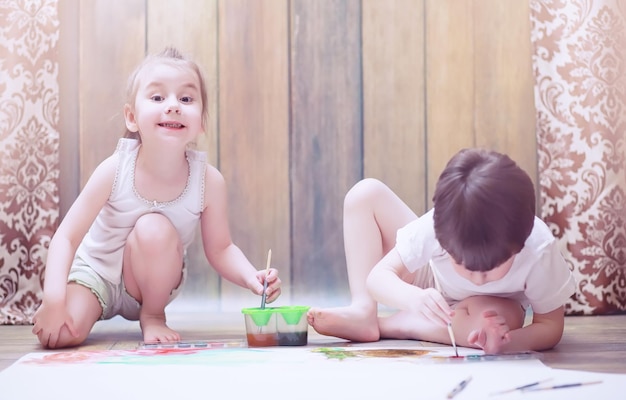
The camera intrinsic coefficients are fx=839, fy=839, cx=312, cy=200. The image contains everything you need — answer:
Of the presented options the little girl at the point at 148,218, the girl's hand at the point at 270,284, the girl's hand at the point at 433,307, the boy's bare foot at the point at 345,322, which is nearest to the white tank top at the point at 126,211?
the little girl at the point at 148,218

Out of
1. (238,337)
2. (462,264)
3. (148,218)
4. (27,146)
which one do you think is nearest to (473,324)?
(462,264)

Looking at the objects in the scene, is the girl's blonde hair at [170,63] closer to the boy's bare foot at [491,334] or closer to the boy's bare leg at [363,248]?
the boy's bare leg at [363,248]

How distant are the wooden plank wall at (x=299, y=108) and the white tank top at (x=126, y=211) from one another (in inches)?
20.7

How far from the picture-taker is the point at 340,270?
2078 mm

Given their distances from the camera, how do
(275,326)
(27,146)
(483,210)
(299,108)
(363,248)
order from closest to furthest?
(483,210) → (275,326) → (363,248) → (27,146) → (299,108)

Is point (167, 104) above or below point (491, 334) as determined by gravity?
above

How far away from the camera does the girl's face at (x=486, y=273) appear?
3.70ft

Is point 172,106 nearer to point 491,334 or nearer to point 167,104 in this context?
point 167,104

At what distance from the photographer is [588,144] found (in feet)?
6.43

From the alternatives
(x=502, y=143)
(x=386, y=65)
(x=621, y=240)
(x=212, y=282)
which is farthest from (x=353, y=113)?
(x=621, y=240)

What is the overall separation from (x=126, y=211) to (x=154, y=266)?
0.40ft

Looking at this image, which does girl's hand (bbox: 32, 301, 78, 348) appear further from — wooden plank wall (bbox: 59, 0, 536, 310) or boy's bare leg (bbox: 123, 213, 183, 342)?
wooden plank wall (bbox: 59, 0, 536, 310)

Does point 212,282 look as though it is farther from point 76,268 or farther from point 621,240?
point 621,240

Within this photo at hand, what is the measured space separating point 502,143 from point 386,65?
350 millimetres
